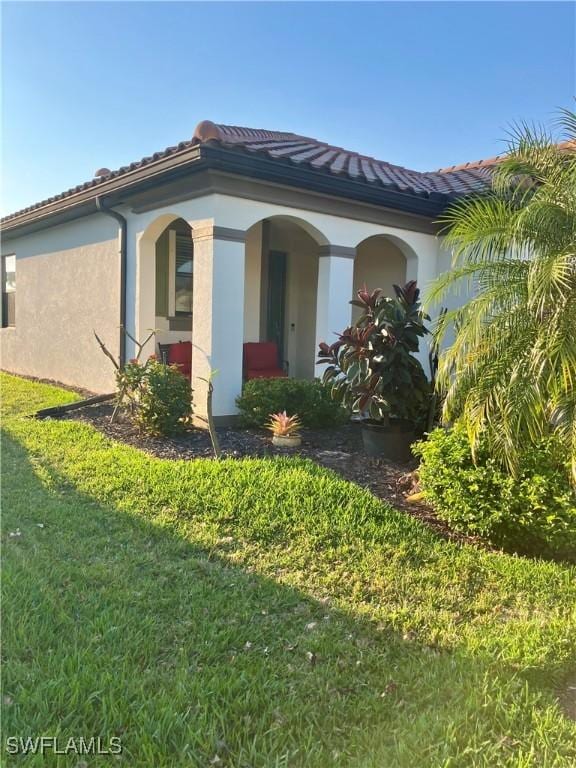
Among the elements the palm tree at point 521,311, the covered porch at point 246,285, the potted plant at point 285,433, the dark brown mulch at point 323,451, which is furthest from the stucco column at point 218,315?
the palm tree at point 521,311

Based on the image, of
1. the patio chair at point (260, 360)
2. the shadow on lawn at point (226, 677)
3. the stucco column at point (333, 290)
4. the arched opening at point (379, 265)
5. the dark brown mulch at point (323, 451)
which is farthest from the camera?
the arched opening at point (379, 265)

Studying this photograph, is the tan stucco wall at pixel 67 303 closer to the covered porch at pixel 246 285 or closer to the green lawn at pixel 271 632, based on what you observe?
the covered porch at pixel 246 285

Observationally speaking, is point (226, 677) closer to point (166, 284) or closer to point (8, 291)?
point (166, 284)

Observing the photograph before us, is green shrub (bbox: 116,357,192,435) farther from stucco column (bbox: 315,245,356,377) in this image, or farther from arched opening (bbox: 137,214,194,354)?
stucco column (bbox: 315,245,356,377)

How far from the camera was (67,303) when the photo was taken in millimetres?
11453

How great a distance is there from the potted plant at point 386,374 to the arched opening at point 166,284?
12.8ft

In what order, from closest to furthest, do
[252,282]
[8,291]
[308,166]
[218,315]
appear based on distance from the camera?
[218,315] < [308,166] < [252,282] < [8,291]

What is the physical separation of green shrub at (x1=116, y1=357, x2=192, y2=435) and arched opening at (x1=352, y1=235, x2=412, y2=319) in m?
4.99

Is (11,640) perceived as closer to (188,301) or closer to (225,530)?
(225,530)

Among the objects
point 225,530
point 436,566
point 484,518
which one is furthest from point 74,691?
point 484,518

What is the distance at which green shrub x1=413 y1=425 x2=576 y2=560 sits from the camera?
4.20m

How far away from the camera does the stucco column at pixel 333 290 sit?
8.62m

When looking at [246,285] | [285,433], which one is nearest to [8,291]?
[246,285]

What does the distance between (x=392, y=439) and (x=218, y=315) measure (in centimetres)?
280
